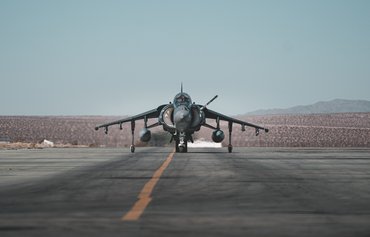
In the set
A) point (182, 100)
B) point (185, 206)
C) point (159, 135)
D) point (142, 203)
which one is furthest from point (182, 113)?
point (185, 206)

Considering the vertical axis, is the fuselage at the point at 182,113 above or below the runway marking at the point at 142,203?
above

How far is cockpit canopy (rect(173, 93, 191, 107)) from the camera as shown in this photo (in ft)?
142

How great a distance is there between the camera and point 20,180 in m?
17.4

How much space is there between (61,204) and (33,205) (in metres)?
0.44

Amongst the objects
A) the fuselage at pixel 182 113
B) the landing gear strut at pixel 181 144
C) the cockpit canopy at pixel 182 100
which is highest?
the cockpit canopy at pixel 182 100

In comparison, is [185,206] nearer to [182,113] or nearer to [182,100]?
[182,113]

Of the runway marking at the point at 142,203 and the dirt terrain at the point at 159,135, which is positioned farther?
the dirt terrain at the point at 159,135

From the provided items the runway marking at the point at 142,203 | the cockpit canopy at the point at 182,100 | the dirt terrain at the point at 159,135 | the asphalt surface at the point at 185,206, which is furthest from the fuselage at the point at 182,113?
the dirt terrain at the point at 159,135

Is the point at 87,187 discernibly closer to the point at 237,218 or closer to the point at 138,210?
the point at 138,210

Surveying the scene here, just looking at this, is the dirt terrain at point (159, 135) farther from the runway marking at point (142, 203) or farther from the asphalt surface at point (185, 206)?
the runway marking at point (142, 203)

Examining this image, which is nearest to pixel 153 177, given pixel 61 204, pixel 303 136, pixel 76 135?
pixel 61 204

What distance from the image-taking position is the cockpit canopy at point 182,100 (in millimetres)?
43228

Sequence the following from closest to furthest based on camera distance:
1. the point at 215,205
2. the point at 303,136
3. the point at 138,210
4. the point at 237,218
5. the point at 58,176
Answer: the point at 237,218 → the point at 138,210 → the point at 215,205 → the point at 58,176 → the point at 303,136

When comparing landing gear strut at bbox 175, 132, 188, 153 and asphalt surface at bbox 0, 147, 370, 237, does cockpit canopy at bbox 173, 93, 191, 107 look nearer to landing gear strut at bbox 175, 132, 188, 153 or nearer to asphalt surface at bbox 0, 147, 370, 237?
landing gear strut at bbox 175, 132, 188, 153
